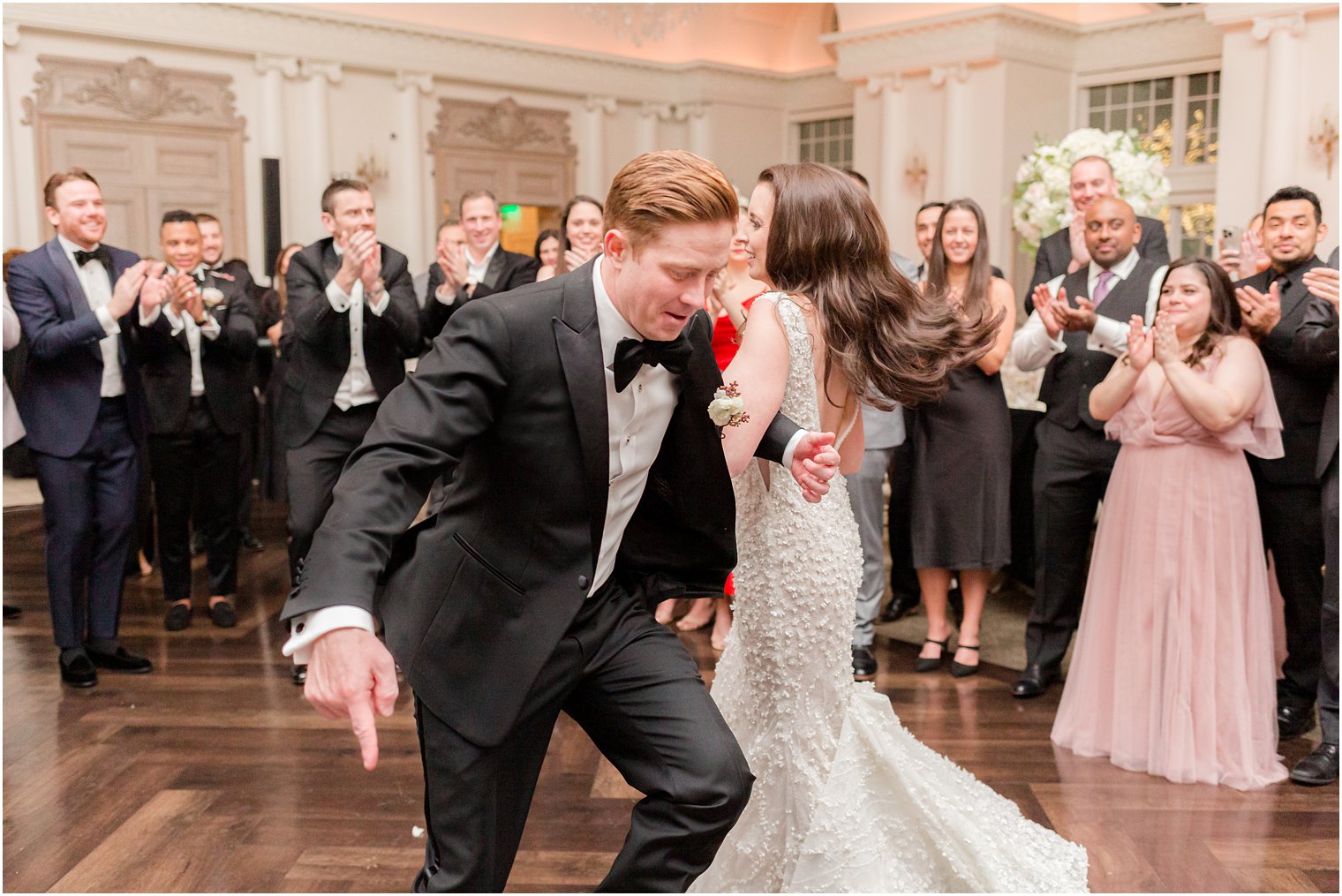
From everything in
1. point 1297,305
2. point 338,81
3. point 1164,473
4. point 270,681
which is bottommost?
point 270,681

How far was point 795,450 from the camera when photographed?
222 cm

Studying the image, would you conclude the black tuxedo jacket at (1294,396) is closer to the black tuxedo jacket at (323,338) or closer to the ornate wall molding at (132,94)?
the black tuxedo jacket at (323,338)

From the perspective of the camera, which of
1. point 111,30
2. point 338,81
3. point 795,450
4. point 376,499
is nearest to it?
point 376,499

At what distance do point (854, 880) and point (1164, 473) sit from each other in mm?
1749

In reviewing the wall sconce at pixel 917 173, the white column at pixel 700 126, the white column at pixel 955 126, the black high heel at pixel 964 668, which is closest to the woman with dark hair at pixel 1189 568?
the black high heel at pixel 964 668

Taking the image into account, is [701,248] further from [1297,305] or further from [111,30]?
[111,30]

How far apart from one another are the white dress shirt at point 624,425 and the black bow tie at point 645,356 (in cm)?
3

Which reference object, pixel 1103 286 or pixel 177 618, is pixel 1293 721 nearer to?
pixel 1103 286

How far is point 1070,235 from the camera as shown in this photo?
15.1ft

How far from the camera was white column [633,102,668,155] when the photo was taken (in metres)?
13.2

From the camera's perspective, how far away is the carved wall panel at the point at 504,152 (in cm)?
1187

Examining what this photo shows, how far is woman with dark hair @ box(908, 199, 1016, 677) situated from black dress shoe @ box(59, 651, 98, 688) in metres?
3.07

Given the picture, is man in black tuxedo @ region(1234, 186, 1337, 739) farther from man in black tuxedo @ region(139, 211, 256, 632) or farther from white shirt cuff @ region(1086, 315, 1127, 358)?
man in black tuxedo @ region(139, 211, 256, 632)

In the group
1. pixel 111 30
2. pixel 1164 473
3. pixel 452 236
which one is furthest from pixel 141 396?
pixel 111 30
